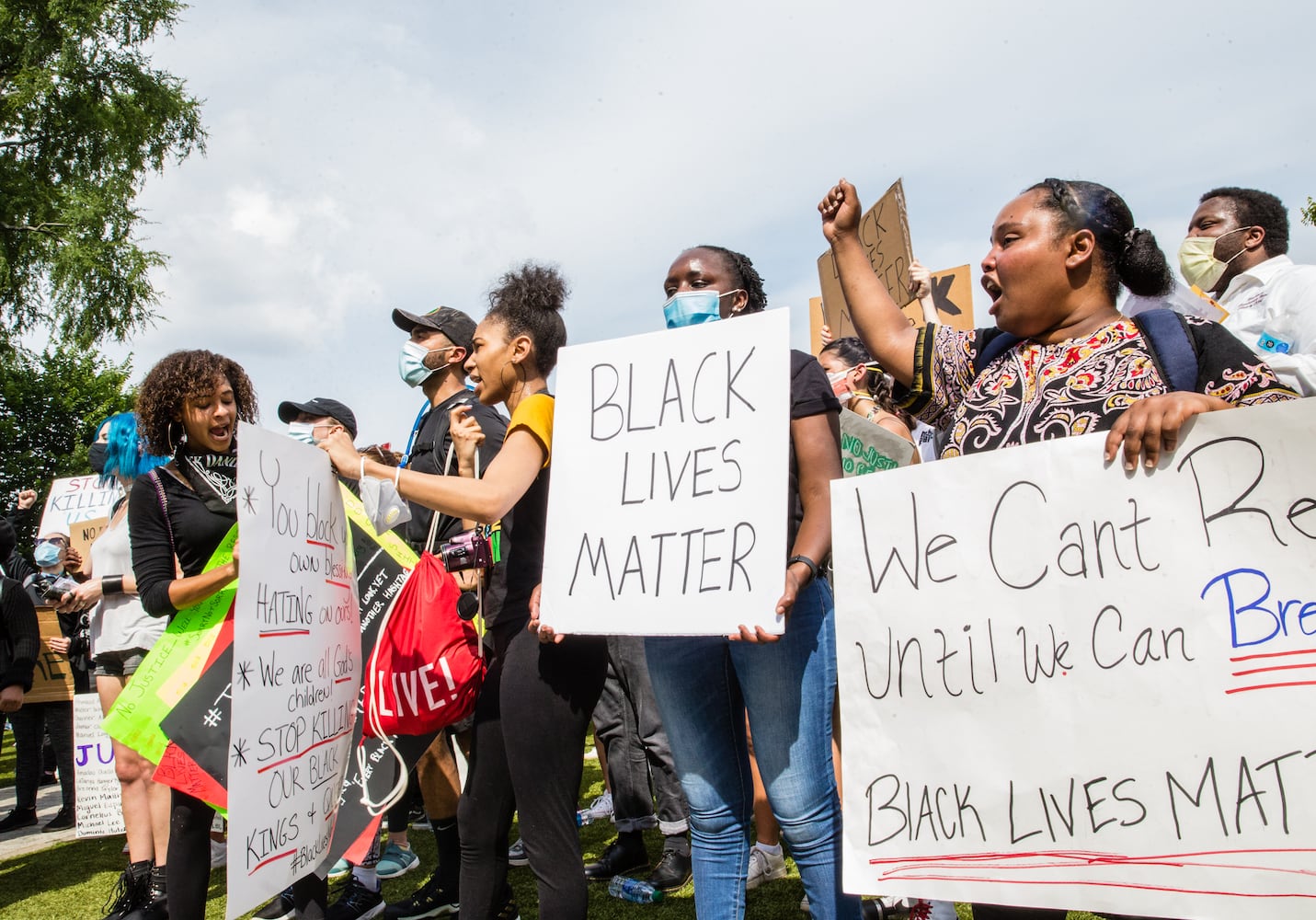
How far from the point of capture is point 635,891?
3.73 meters

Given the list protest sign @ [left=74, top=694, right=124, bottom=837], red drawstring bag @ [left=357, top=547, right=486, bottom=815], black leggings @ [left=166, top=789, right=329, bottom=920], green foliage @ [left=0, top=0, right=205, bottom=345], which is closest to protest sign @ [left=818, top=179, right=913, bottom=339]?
red drawstring bag @ [left=357, top=547, right=486, bottom=815]

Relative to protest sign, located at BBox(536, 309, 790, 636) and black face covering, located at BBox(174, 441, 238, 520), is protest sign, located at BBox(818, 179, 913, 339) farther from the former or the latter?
black face covering, located at BBox(174, 441, 238, 520)

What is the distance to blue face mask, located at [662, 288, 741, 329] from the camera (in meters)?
2.56

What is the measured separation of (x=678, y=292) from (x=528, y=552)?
0.85 m

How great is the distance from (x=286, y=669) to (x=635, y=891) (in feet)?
Answer: 6.27

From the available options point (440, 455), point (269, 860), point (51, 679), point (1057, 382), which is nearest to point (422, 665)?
point (269, 860)

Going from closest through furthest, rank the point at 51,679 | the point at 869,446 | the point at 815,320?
the point at 869,446 < the point at 815,320 < the point at 51,679

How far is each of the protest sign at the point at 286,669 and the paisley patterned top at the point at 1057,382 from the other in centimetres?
174

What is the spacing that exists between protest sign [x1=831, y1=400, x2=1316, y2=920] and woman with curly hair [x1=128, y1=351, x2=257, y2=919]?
2054 mm

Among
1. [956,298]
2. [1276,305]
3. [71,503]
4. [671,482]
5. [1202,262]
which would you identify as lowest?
[671,482]

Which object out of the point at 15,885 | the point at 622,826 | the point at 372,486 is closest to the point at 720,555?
the point at 372,486

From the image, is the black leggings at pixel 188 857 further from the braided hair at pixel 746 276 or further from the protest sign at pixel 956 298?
the protest sign at pixel 956 298

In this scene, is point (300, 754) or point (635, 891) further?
point (635, 891)

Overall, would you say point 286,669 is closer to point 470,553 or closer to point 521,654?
point 470,553
